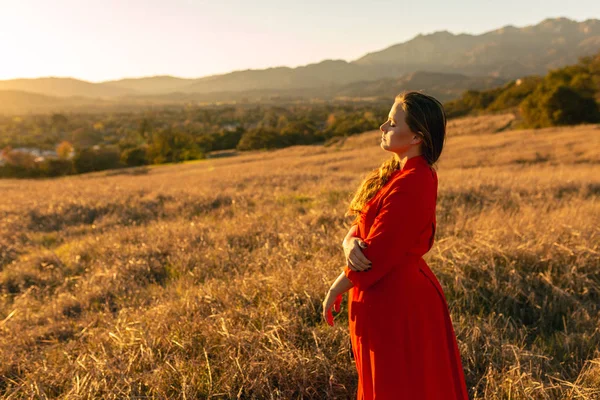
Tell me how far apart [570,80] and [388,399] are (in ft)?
191

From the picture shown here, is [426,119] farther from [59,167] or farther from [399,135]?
[59,167]

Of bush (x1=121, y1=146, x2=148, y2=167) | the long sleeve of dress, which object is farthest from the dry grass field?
bush (x1=121, y1=146, x2=148, y2=167)

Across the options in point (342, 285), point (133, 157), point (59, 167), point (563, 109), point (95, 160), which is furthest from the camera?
point (133, 157)

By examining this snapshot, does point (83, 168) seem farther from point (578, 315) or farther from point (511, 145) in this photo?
point (578, 315)

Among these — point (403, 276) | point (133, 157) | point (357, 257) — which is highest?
point (357, 257)

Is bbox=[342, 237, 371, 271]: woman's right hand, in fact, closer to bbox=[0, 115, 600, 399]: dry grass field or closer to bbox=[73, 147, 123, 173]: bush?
bbox=[0, 115, 600, 399]: dry grass field

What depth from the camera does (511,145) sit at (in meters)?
20.6

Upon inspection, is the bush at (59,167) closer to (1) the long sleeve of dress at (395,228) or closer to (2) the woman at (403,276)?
(2) the woman at (403,276)

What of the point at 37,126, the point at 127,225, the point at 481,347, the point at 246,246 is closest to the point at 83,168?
the point at 127,225

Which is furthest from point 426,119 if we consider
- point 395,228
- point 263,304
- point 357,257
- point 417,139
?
point 263,304

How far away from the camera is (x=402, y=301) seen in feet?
5.67

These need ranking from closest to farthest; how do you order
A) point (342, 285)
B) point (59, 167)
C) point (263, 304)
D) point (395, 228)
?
point (395, 228) < point (342, 285) < point (263, 304) < point (59, 167)

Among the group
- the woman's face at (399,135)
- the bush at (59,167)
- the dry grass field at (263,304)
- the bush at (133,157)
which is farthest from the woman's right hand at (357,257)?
the bush at (133,157)

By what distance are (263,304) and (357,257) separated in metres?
1.93
